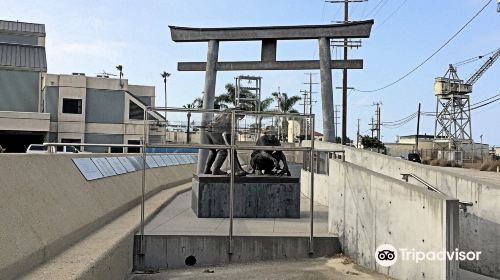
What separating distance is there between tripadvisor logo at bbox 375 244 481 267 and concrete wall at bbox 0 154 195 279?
14.1 feet

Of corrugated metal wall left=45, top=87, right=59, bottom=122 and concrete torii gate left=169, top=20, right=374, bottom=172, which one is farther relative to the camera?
corrugated metal wall left=45, top=87, right=59, bottom=122

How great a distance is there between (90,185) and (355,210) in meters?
4.61

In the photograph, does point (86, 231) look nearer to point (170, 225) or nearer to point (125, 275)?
point (125, 275)

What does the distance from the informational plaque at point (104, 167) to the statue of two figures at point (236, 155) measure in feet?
7.39

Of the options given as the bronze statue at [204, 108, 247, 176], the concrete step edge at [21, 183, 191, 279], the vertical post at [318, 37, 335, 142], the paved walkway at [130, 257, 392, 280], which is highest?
the vertical post at [318, 37, 335, 142]

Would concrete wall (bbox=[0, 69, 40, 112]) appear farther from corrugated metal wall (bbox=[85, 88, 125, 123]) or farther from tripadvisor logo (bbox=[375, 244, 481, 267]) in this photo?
tripadvisor logo (bbox=[375, 244, 481, 267])

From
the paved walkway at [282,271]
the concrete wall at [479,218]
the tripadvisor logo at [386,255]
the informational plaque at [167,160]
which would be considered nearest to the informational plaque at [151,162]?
the informational plaque at [167,160]

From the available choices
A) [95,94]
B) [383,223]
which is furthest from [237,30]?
[95,94]

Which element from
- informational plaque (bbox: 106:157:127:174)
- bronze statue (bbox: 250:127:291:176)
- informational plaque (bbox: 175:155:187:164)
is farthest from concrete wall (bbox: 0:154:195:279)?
informational plaque (bbox: 175:155:187:164)

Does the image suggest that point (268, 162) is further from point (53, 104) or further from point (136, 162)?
point (53, 104)

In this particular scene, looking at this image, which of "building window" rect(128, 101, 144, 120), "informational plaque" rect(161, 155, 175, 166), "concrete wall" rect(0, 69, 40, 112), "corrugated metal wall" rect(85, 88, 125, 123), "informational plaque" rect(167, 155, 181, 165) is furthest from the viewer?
"building window" rect(128, 101, 144, 120)

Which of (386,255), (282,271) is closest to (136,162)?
(282,271)

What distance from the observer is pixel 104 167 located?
1091 cm

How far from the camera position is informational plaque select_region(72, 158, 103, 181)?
9094 mm
